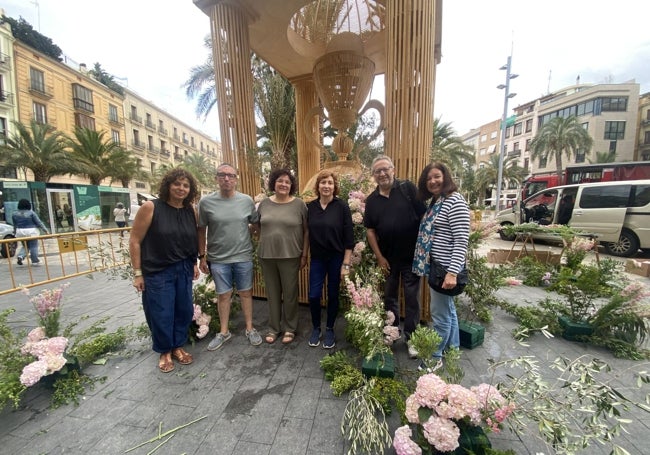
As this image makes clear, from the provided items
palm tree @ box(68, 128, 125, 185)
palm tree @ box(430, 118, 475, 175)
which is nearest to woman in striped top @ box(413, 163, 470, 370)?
palm tree @ box(430, 118, 475, 175)

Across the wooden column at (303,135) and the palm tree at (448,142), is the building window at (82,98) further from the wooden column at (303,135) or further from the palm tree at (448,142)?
the palm tree at (448,142)

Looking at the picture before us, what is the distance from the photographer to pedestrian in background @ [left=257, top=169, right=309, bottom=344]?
2604 millimetres

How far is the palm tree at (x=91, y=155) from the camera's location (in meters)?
17.2

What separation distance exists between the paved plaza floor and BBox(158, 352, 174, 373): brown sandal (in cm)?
5

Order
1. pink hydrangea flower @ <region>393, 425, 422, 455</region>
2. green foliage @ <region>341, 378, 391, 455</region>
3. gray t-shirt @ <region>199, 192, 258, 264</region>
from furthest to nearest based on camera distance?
gray t-shirt @ <region>199, 192, 258, 264</region>
green foliage @ <region>341, 378, 391, 455</region>
pink hydrangea flower @ <region>393, 425, 422, 455</region>

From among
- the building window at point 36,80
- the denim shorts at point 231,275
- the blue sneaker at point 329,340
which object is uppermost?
the building window at point 36,80

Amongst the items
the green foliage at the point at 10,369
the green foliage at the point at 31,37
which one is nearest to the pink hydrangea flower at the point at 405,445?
the green foliage at the point at 10,369

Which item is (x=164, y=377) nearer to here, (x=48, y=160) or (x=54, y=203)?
(x=54, y=203)

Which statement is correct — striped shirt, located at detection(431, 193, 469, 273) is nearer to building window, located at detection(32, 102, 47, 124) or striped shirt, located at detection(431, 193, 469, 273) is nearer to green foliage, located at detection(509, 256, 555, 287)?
green foliage, located at detection(509, 256, 555, 287)

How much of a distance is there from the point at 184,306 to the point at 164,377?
599 mm

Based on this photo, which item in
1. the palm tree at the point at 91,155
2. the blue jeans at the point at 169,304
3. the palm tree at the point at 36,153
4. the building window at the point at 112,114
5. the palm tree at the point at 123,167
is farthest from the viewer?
the building window at the point at 112,114

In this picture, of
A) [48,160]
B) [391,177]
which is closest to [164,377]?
[391,177]

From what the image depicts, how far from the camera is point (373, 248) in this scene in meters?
2.61

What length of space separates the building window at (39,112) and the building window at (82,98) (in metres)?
3.02
